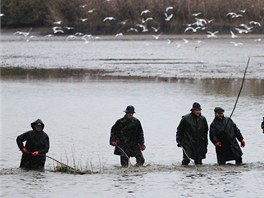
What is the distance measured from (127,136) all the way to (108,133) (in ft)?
18.6

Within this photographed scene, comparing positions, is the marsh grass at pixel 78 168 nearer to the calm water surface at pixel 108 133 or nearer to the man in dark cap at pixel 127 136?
the calm water surface at pixel 108 133

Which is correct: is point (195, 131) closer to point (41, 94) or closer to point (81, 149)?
point (81, 149)

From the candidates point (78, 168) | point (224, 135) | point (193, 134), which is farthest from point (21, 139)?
point (224, 135)

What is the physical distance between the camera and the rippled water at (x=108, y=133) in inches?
565

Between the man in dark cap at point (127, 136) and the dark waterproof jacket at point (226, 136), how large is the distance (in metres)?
1.31

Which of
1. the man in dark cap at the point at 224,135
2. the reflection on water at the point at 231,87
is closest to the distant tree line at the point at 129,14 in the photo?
the reflection on water at the point at 231,87

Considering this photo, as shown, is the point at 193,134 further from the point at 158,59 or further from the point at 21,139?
the point at 158,59

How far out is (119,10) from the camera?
91438mm

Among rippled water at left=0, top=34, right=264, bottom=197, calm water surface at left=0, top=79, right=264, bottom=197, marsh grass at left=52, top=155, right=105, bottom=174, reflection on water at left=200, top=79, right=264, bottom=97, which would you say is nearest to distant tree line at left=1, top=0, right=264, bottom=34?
reflection on water at left=200, top=79, right=264, bottom=97

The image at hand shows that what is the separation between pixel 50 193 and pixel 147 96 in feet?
54.3

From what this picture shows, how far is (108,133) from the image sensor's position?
70.3 ft

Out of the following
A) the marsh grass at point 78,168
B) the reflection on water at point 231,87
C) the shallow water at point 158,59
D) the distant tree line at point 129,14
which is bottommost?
the marsh grass at point 78,168

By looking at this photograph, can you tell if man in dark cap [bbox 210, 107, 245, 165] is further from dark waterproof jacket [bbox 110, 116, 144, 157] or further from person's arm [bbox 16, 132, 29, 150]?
person's arm [bbox 16, 132, 29, 150]

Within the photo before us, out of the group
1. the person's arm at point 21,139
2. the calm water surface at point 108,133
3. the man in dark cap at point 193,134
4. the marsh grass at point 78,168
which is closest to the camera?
the calm water surface at point 108,133
